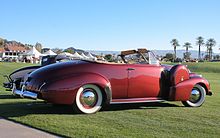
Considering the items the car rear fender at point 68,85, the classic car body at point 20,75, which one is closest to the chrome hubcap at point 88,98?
the car rear fender at point 68,85

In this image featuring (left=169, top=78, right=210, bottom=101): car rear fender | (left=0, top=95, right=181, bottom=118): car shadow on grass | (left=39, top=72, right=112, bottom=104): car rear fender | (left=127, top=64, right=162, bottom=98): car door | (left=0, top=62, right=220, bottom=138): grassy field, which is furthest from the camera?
(left=169, top=78, right=210, bottom=101): car rear fender

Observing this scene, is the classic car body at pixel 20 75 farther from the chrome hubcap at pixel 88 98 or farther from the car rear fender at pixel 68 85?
the chrome hubcap at pixel 88 98

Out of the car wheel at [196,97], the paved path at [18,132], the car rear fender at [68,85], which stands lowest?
the paved path at [18,132]

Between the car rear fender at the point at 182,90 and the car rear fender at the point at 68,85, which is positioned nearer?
the car rear fender at the point at 68,85

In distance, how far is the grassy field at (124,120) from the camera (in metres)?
5.73

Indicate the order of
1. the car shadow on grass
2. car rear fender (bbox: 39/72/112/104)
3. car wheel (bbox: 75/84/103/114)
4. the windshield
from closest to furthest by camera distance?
car rear fender (bbox: 39/72/112/104) → car wheel (bbox: 75/84/103/114) → the car shadow on grass → the windshield

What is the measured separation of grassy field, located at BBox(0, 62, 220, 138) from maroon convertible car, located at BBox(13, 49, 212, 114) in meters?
0.29

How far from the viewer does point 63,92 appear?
712cm

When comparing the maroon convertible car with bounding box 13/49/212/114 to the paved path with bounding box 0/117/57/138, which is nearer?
the paved path with bounding box 0/117/57/138

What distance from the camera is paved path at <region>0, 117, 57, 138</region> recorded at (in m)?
5.50

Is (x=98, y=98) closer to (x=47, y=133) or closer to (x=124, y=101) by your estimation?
(x=124, y=101)

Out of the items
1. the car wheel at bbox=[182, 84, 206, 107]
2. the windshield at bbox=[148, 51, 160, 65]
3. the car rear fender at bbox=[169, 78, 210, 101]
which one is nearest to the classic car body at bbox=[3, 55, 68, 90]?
the windshield at bbox=[148, 51, 160, 65]

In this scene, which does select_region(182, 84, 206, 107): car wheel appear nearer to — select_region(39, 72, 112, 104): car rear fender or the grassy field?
the grassy field

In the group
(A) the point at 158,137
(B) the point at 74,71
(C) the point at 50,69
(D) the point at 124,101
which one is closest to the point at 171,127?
(A) the point at 158,137
